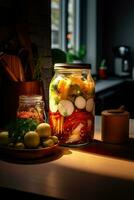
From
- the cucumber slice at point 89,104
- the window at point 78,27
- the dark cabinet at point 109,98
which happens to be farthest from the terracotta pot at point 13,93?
the window at point 78,27

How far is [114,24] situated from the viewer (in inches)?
181

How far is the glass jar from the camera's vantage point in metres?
1.23

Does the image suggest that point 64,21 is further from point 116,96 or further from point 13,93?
point 13,93

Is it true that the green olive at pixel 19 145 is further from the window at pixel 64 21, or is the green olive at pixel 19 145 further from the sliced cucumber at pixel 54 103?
the window at pixel 64 21

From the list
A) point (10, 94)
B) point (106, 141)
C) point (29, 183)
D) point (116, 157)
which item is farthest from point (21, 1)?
point (29, 183)

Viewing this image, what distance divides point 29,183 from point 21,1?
1089 mm

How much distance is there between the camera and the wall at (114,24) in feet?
14.8

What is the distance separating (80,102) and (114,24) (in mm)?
3537

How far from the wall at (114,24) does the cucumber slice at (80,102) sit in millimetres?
3360

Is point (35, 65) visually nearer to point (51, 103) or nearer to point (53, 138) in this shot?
point (51, 103)

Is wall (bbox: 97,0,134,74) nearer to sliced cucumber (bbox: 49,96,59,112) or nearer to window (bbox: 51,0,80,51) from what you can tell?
window (bbox: 51,0,80,51)

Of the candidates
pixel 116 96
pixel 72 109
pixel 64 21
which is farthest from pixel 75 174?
pixel 64 21

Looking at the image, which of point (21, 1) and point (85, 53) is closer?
point (21, 1)

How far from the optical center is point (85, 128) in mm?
1260
